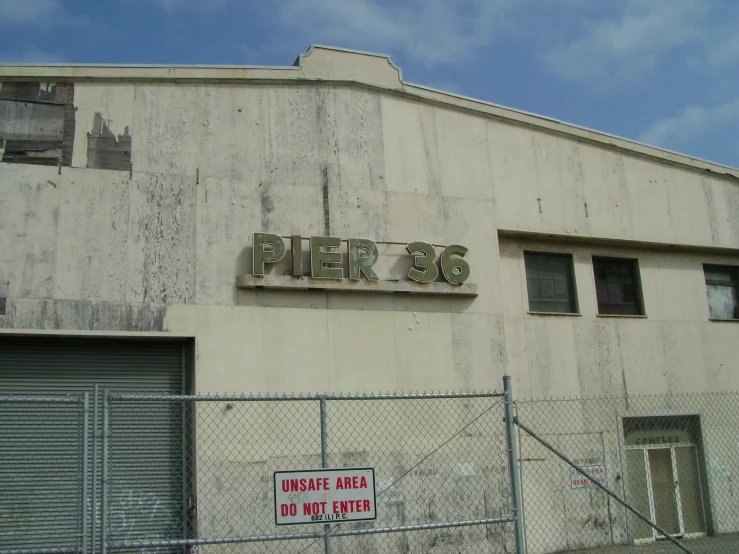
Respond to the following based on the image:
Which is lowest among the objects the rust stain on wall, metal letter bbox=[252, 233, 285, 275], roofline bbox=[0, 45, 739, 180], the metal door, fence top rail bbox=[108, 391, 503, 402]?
the metal door

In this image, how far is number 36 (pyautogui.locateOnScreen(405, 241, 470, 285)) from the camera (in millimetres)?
13508

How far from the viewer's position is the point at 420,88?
14617 mm

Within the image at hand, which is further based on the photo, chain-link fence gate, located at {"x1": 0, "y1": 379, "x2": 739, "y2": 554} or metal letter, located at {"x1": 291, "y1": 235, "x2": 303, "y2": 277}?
metal letter, located at {"x1": 291, "y1": 235, "x2": 303, "y2": 277}

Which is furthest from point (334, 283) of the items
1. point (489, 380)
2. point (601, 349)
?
point (601, 349)

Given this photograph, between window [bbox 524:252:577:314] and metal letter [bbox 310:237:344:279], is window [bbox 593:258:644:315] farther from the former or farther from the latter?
metal letter [bbox 310:237:344:279]

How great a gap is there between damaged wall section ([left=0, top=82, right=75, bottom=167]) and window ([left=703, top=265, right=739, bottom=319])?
42.7 ft

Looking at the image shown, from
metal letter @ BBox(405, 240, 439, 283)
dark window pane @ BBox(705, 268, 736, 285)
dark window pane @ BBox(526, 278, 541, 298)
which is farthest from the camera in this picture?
dark window pane @ BBox(705, 268, 736, 285)

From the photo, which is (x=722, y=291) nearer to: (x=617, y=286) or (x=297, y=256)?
(x=617, y=286)

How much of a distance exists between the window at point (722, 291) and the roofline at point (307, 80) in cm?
209

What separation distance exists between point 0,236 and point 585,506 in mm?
10633

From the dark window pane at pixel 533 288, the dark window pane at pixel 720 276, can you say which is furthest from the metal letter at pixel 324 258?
the dark window pane at pixel 720 276

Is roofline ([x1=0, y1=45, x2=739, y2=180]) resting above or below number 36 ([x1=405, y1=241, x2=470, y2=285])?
above

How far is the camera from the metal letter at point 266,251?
1236 centimetres

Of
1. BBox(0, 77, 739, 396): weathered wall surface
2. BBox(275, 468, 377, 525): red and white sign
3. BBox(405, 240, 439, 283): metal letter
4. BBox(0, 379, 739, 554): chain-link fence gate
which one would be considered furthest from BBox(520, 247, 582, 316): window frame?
BBox(275, 468, 377, 525): red and white sign
